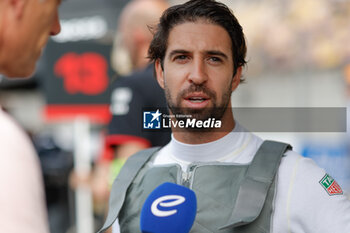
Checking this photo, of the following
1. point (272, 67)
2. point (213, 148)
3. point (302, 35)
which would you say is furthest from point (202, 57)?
point (302, 35)

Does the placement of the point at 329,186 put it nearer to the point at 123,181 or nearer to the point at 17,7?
the point at 123,181

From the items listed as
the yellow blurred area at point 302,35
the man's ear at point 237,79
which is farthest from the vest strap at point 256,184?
the yellow blurred area at point 302,35

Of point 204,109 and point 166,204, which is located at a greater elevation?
point 204,109

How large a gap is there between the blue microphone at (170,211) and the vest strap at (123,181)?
91 mm

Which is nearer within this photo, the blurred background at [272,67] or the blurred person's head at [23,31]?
the blurred person's head at [23,31]

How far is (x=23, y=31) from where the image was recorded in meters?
0.68

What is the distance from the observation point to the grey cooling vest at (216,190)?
776mm

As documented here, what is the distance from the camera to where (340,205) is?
778 mm

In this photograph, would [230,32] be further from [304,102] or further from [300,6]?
[300,6]

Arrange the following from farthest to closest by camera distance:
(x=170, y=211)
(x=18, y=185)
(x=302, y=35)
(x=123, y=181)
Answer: (x=302, y=35) → (x=123, y=181) → (x=170, y=211) → (x=18, y=185)

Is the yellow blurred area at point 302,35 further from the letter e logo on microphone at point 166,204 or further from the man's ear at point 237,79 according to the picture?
the letter e logo on microphone at point 166,204

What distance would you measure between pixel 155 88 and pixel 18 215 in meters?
0.47

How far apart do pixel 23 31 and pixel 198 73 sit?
0.28 meters

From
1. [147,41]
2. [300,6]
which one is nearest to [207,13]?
[147,41]
